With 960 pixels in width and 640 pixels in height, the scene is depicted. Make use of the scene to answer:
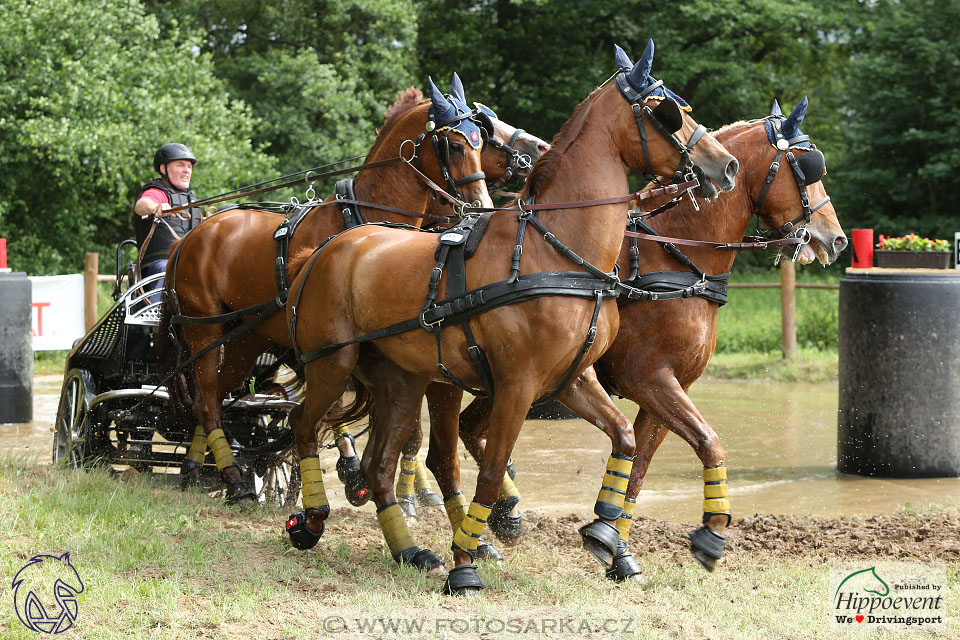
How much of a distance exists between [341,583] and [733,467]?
4091 millimetres

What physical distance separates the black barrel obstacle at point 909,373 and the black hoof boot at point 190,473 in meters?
4.71

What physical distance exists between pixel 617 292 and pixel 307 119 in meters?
15.8

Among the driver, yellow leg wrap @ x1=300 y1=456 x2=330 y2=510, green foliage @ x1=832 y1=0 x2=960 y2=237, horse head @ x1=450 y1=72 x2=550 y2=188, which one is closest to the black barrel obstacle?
horse head @ x1=450 y1=72 x2=550 y2=188

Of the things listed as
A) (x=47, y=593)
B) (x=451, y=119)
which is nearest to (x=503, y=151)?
(x=451, y=119)

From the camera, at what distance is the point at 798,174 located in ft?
17.5

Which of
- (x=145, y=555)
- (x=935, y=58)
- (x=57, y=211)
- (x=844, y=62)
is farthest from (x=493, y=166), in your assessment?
(x=844, y=62)

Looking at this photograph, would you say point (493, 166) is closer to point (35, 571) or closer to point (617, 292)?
point (617, 292)

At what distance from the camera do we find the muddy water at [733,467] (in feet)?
22.3

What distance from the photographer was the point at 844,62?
26438 mm

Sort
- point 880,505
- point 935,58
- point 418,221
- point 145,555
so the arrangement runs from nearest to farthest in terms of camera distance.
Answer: point 145,555
point 418,221
point 880,505
point 935,58

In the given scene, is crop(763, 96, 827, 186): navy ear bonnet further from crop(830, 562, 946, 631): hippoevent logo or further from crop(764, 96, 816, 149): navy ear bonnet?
crop(830, 562, 946, 631): hippoevent logo

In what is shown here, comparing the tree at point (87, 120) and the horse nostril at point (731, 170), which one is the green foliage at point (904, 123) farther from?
the horse nostril at point (731, 170)

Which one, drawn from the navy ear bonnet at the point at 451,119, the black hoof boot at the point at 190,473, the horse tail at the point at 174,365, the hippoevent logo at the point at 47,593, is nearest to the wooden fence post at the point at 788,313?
the navy ear bonnet at the point at 451,119

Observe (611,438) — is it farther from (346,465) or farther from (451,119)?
(346,465)
